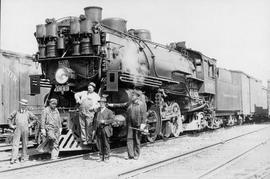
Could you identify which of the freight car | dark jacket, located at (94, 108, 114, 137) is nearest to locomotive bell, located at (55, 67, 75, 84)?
dark jacket, located at (94, 108, 114, 137)

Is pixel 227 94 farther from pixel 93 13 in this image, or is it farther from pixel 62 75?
pixel 62 75

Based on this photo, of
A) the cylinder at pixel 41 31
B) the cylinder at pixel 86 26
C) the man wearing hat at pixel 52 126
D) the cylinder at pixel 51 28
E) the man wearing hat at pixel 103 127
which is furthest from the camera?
the cylinder at pixel 41 31

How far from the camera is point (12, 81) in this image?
13852mm

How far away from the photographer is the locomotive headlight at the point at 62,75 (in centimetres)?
975

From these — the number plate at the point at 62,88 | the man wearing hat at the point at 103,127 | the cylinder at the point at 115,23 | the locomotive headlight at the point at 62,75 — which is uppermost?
the cylinder at the point at 115,23

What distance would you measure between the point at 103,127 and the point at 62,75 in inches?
84.5

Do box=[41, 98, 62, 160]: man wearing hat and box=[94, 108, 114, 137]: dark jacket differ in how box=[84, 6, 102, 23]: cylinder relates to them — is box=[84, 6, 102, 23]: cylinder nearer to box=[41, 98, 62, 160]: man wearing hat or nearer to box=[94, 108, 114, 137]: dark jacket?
box=[41, 98, 62, 160]: man wearing hat

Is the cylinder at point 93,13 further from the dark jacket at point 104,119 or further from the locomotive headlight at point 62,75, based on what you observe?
the dark jacket at point 104,119

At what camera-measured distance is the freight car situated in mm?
13469

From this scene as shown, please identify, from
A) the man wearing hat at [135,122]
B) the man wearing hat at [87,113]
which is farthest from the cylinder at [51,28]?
the man wearing hat at [135,122]

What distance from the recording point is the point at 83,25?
9.53 m

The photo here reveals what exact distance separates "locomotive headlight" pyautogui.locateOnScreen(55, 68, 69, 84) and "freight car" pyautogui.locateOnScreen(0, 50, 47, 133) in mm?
3843

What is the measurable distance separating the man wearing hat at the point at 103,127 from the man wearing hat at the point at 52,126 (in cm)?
94

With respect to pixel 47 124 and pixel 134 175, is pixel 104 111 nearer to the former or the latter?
pixel 47 124
